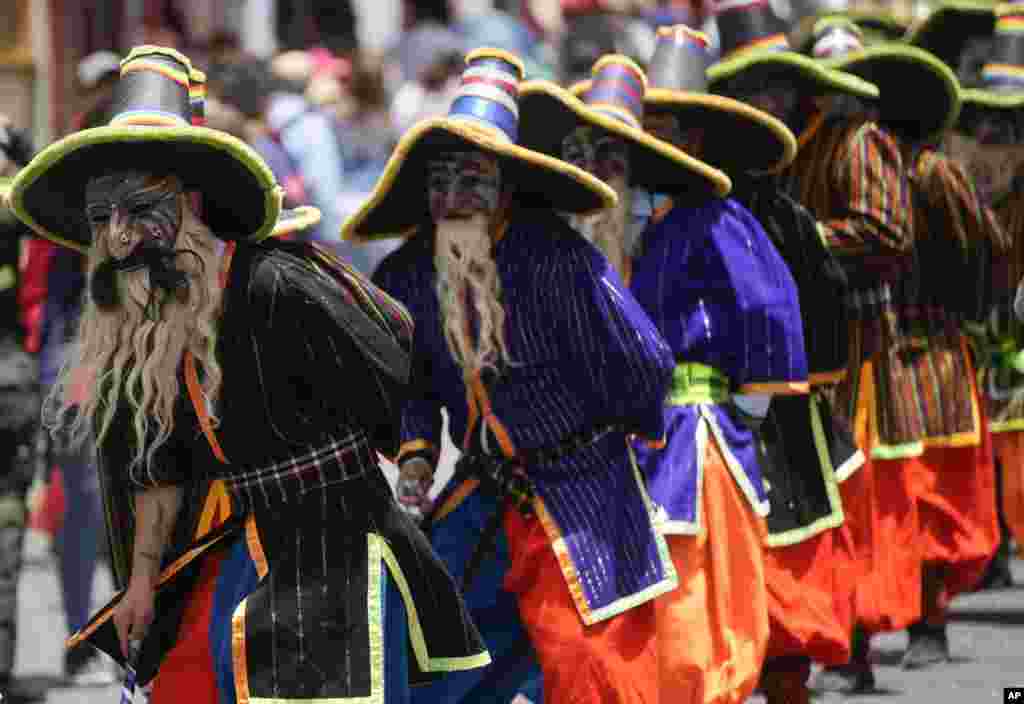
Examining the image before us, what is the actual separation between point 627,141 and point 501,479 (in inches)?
53.4

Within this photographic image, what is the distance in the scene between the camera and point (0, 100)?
88.9 feet

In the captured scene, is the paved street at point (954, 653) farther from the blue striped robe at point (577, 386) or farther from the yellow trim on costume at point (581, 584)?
the blue striped robe at point (577, 386)

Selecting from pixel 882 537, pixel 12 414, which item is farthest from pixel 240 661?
pixel 882 537

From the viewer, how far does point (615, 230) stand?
9.32m

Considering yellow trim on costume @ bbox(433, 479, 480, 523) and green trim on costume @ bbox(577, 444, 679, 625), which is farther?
yellow trim on costume @ bbox(433, 479, 480, 523)

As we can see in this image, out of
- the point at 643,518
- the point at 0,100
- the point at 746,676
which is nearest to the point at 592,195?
the point at 643,518

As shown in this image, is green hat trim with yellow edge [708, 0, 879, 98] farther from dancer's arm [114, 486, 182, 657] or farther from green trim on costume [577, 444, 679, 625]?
dancer's arm [114, 486, 182, 657]

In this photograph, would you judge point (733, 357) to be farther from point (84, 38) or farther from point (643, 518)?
point (84, 38)

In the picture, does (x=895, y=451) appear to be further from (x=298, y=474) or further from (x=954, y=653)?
(x=298, y=474)

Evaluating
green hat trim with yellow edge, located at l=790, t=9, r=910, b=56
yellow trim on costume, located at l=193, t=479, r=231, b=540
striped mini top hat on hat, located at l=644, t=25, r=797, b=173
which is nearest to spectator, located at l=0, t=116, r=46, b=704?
striped mini top hat on hat, located at l=644, t=25, r=797, b=173

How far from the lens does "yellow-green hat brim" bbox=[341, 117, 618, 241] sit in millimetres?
8195

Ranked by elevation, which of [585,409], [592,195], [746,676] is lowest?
[746,676]

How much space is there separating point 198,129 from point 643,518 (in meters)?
2.20

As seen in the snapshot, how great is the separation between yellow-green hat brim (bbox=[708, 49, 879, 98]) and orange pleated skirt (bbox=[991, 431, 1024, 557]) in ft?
7.89
